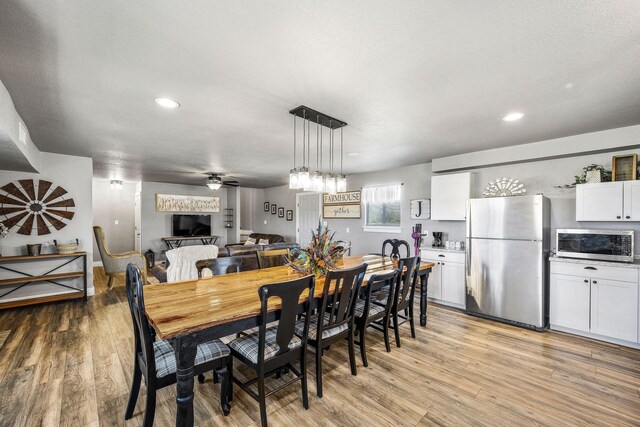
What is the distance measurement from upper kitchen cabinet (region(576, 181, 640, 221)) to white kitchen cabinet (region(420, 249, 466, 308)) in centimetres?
153

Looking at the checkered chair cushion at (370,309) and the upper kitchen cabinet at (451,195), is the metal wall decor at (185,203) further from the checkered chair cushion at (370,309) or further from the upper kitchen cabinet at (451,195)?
the checkered chair cushion at (370,309)

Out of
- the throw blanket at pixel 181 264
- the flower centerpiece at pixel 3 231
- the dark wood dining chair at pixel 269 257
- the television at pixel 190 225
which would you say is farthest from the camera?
the television at pixel 190 225

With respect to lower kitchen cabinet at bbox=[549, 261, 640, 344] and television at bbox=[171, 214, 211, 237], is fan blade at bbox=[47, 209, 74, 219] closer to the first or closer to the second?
television at bbox=[171, 214, 211, 237]

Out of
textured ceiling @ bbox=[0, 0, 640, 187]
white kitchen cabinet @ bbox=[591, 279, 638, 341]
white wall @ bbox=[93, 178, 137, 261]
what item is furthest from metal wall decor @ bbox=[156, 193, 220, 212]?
white kitchen cabinet @ bbox=[591, 279, 638, 341]

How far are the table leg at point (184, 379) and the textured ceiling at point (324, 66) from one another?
5.75 feet

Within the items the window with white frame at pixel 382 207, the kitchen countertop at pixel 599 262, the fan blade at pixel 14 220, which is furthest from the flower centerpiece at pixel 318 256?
the fan blade at pixel 14 220

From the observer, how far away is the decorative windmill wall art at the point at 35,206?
4.39 meters

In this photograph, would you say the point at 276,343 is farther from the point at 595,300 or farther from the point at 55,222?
the point at 55,222

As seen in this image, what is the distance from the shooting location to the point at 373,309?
2947 mm

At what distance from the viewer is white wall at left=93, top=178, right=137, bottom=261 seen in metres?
8.09

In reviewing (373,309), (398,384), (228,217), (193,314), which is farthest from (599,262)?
(228,217)

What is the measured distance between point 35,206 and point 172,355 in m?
4.53

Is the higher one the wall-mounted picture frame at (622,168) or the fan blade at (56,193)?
the wall-mounted picture frame at (622,168)

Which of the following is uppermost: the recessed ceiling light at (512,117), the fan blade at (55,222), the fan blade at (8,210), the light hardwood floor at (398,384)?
the recessed ceiling light at (512,117)
